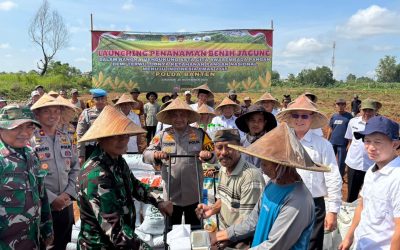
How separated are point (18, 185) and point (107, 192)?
3.21ft

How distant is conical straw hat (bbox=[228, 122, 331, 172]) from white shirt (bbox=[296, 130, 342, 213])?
4.03 ft

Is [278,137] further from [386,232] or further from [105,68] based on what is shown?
[105,68]

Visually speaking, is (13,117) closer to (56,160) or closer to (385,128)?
(56,160)

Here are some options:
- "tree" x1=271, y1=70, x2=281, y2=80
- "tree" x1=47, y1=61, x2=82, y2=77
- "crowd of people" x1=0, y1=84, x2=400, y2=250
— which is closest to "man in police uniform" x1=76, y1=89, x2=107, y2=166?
"crowd of people" x1=0, y1=84, x2=400, y2=250

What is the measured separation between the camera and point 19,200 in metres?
2.62

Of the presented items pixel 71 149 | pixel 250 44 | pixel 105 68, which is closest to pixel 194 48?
pixel 250 44

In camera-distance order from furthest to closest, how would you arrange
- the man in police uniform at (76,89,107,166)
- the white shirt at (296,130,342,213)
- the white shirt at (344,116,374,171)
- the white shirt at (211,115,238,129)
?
the white shirt at (211,115,238,129) < the white shirt at (344,116,374,171) < the man in police uniform at (76,89,107,166) < the white shirt at (296,130,342,213)

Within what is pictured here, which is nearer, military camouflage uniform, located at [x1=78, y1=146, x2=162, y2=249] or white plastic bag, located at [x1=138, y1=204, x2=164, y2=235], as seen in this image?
military camouflage uniform, located at [x1=78, y1=146, x2=162, y2=249]

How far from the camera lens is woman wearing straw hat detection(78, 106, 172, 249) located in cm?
205

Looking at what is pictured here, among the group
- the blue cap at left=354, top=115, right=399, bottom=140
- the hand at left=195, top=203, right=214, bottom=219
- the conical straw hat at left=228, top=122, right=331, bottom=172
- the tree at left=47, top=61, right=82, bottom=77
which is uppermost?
the tree at left=47, top=61, right=82, bottom=77

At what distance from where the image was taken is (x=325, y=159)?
3.17 m

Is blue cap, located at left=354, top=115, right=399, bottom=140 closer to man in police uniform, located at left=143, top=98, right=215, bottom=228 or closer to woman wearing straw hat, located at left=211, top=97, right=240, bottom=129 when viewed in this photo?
man in police uniform, located at left=143, top=98, right=215, bottom=228

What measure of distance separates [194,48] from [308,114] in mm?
8237

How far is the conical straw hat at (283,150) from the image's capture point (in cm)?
186
